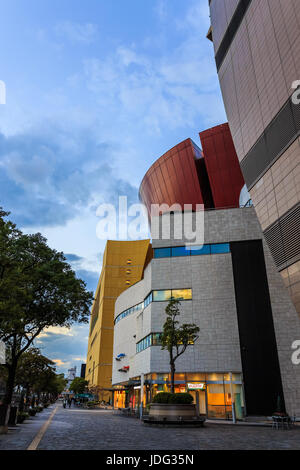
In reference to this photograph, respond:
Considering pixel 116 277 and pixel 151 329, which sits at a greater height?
pixel 116 277

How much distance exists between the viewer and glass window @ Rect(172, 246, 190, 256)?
3775cm

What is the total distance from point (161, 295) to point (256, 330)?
10811mm

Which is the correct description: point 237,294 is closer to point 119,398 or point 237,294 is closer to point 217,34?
point 217,34

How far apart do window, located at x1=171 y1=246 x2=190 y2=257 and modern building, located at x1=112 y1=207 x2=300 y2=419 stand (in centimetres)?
12

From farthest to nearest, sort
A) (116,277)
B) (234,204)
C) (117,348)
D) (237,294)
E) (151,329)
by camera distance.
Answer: (116,277), (117,348), (234,204), (151,329), (237,294)

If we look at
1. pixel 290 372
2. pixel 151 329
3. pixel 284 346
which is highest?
pixel 151 329

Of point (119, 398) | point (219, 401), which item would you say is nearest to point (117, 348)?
point (119, 398)

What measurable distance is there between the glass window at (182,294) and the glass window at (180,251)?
4196mm

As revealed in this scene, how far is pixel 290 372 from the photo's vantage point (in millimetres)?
29109

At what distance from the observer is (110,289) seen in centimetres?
10462

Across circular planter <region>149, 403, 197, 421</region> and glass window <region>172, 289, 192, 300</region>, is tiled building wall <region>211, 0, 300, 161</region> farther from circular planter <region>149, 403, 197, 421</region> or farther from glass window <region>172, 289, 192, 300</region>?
circular planter <region>149, 403, 197, 421</region>

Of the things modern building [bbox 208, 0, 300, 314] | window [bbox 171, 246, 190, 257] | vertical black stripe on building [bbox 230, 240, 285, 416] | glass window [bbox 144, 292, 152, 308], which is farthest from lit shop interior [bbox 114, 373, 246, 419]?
window [bbox 171, 246, 190, 257]
